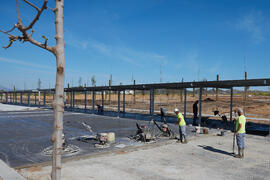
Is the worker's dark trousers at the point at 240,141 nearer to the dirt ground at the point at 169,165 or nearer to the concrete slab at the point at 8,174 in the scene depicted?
the dirt ground at the point at 169,165

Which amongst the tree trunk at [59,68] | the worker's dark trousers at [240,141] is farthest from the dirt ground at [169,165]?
the tree trunk at [59,68]

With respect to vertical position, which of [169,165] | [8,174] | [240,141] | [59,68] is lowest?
[169,165]

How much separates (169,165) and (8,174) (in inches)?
176

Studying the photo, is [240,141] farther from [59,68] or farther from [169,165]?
[59,68]

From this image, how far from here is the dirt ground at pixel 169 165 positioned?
6223 millimetres

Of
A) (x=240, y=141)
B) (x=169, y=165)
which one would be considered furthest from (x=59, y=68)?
(x=240, y=141)

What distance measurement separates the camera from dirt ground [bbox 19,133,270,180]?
6.22 metres

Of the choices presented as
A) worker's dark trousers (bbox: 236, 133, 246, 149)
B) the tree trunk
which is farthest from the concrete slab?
worker's dark trousers (bbox: 236, 133, 246, 149)

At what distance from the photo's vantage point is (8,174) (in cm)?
590

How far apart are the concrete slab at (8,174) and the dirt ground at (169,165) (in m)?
0.26

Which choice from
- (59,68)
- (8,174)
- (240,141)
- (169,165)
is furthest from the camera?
(240,141)

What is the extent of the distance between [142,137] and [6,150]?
546 centimetres

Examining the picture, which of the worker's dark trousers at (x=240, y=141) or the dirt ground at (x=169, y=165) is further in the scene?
the worker's dark trousers at (x=240, y=141)

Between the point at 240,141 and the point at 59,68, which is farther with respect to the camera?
the point at 240,141
